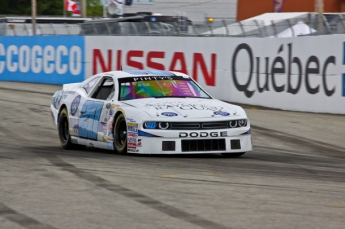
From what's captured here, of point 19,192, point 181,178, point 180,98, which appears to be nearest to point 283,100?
point 180,98

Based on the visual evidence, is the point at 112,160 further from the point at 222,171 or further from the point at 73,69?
the point at 73,69

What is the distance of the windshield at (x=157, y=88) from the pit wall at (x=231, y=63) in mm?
7177

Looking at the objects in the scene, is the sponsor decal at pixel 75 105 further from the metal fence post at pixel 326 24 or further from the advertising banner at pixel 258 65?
the metal fence post at pixel 326 24

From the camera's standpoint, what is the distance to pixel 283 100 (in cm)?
2050

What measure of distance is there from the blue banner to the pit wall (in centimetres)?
4

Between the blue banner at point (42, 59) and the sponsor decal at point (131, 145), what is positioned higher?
the sponsor decal at point (131, 145)

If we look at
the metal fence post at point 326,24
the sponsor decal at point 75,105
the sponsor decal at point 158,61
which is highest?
the metal fence post at point 326,24

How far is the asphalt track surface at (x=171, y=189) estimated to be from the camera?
6504 mm

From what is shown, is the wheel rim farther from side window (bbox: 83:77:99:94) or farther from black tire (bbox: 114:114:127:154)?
side window (bbox: 83:77:99:94)

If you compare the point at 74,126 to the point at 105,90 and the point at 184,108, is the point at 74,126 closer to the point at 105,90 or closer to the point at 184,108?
the point at 105,90

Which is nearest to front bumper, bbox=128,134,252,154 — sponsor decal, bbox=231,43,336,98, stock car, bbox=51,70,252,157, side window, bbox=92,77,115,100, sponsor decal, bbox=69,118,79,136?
stock car, bbox=51,70,252,157

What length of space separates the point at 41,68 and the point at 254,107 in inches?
494

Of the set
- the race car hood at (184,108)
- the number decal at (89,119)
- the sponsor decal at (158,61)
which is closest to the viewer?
the race car hood at (184,108)

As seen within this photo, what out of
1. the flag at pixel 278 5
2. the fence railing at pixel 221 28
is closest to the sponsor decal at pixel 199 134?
the fence railing at pixel 221 28
